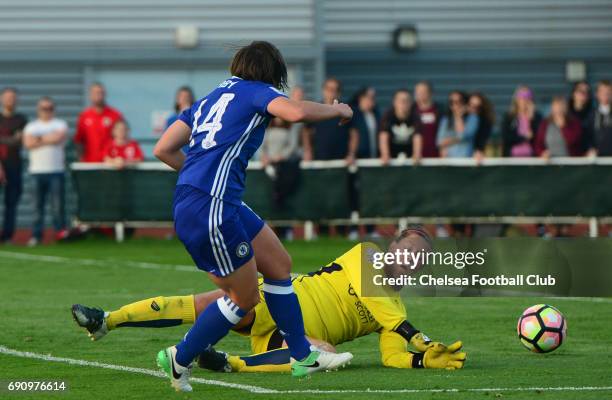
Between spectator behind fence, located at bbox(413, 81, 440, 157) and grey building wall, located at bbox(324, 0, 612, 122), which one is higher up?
grey building wall, located at bbox(324, 0, 612, 122)

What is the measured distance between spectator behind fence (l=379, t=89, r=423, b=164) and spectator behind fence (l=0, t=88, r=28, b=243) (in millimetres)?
5125

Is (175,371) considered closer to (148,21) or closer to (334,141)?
(334,141)

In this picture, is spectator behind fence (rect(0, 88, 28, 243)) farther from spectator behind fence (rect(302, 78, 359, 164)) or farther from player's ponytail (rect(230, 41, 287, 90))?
player's ponytail (rect(230, 41, 287, 90))

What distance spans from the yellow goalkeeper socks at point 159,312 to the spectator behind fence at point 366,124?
40.4 ft

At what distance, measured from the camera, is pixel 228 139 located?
8.23 meters

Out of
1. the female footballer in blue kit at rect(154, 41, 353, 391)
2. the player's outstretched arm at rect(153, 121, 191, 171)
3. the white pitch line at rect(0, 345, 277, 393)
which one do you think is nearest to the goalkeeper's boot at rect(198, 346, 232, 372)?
the white pitch line at rect(0, 345, 277, 393)

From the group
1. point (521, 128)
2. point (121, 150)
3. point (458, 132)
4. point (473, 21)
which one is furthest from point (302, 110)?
point (473, 21)

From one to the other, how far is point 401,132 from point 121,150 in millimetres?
4040

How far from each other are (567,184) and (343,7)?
820 centimetres

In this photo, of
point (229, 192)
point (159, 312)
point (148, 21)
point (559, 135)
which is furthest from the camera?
point (148, 21)

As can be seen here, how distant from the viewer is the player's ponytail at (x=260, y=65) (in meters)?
8.40

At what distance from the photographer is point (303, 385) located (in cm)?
860

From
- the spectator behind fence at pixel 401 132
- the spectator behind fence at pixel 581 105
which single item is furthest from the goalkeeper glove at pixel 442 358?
the spectator behind fence at pixel 581 105

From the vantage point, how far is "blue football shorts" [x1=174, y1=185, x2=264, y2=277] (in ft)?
26.6
